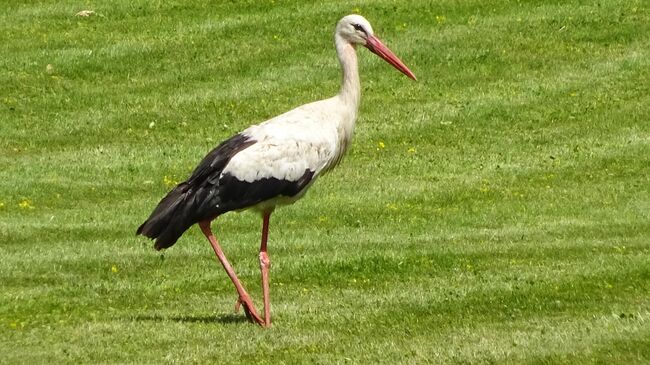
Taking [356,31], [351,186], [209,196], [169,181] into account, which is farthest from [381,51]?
[169,181]

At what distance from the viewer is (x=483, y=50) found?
2806cm

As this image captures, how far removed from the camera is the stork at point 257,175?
13.2 m

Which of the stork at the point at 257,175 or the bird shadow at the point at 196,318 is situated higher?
the stork at the point at 257,175

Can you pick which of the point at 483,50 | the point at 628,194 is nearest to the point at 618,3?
the point at 483,50

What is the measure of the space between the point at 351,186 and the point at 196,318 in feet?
26.3

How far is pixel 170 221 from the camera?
13125mm

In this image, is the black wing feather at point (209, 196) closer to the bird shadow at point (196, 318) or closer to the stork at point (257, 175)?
the stork at point (257, 175)

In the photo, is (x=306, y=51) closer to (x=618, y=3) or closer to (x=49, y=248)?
(x=618, y=3)

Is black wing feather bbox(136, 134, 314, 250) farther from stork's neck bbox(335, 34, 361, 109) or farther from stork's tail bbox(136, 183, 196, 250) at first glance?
stork's neck bbox(335, 34, 361, 109)

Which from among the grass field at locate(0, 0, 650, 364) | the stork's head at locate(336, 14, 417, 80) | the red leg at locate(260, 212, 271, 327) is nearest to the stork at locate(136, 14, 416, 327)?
the red leg at locate(260, 212, 271, 327)

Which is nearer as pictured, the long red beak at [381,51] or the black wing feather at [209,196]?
the black wing feather at [209,196]

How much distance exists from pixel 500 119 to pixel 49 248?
10.1 m

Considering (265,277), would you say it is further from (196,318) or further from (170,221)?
(170,221)

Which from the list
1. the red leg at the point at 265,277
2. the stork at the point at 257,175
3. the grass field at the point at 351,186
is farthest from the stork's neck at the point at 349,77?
the grass field at the point at 351,186
